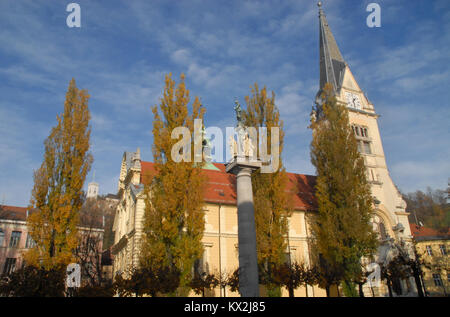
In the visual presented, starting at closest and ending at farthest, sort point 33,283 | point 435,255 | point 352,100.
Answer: point 33,283
point 352,100
point 435,255

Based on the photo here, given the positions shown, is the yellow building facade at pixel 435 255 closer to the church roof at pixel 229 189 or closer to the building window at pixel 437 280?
the building window at pixel 437 280

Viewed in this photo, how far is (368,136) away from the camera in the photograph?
37.0m

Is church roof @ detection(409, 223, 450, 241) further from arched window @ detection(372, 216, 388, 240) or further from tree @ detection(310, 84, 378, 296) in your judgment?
tree @ detection(310, 84, 378, 296)

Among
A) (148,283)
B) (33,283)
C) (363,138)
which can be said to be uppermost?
(363,138)

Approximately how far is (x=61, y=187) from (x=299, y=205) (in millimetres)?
19480

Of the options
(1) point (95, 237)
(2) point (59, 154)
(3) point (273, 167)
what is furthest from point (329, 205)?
(1) point (95, 237)

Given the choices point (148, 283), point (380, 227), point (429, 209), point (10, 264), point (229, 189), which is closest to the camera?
point (148, 283)

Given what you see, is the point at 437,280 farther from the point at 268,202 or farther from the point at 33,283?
the point at 33,283

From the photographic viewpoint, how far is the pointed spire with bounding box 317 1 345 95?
3941 centimetres

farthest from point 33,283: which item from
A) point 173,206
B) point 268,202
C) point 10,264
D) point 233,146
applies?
point 10,264

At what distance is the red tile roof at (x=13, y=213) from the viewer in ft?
149

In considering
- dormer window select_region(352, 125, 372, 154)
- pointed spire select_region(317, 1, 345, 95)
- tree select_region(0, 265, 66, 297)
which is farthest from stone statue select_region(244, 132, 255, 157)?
pointed spire select_region(317, 1, 345, 95)
